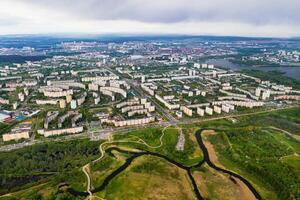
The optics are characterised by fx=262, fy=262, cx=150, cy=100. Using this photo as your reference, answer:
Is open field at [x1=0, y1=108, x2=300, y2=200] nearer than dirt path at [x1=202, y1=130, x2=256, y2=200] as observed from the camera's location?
No

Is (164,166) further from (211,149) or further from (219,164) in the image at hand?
(211,149)

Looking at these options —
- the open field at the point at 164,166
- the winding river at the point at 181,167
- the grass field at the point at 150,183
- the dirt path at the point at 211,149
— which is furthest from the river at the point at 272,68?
the grass field at the point at 150,183

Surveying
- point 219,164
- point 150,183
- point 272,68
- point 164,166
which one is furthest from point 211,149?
point 272,68

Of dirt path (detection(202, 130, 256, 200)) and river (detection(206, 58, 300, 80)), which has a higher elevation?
river (detection(206, 58, 300, 80))

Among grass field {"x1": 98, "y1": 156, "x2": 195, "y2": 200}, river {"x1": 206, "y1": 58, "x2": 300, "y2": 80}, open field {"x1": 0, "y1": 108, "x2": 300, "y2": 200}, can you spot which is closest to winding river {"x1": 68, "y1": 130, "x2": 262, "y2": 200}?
open field {"x1": 0, "y1": 108, "x2": 300, "y2": 200}

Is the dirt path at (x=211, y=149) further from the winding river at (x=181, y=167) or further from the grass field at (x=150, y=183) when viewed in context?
the grass field at (x=150, y=183)

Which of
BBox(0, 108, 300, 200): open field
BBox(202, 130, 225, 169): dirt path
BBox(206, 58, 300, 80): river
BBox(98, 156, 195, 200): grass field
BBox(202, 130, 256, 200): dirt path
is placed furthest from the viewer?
BBox(206, 58, 300, 80): river

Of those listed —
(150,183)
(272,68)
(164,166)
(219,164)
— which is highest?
(272,68)

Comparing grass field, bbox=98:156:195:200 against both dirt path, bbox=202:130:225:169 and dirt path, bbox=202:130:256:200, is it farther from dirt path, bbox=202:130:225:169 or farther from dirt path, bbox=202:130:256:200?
dirt path, bbox=202:130:256:200

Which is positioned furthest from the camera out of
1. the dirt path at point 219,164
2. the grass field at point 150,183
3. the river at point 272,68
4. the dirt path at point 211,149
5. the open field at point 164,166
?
the river at point 272,68

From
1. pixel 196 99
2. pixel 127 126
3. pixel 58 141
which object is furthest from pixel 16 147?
pixel 196 99

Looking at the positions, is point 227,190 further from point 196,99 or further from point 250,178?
point 196,99
